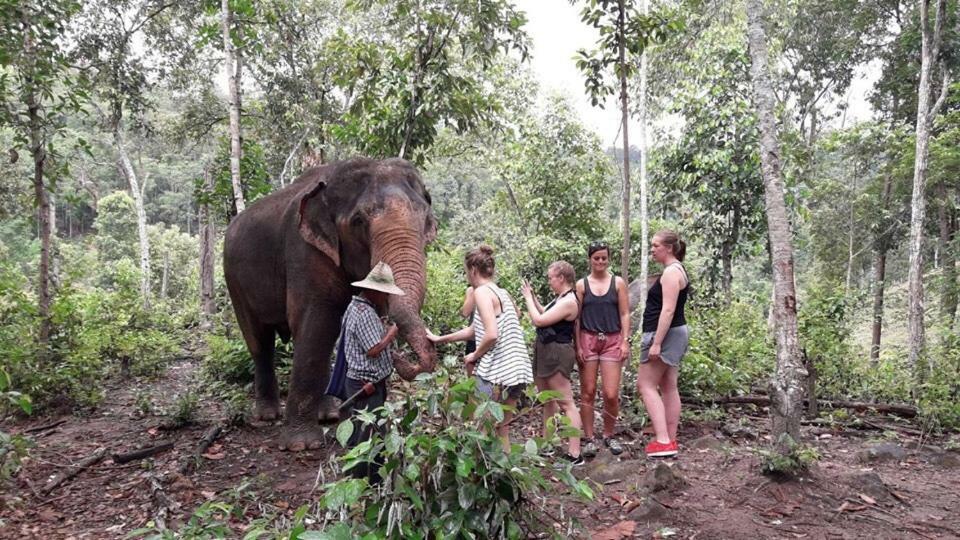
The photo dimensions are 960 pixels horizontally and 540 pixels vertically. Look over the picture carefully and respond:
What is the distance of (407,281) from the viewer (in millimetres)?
4520

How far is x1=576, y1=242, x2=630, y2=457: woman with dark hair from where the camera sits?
15.8 feet

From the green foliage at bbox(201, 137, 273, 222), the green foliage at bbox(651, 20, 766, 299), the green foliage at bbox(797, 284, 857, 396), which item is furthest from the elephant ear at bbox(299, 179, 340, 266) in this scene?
the green foliage at bbox(651, 20, 766, 299)

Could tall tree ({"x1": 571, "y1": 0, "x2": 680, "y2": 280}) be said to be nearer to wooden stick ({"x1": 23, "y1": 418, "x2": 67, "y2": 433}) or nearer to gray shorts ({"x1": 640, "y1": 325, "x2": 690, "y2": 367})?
gray shorts ({"x1": 640, "y1": 325, "x2": 690, "y2": 367})

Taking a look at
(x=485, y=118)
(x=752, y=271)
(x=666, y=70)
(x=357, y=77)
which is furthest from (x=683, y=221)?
(x=752, y=271)

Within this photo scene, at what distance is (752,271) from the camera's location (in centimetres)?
3047

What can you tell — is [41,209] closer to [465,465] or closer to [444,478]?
[444,478]

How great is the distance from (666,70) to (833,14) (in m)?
7.66

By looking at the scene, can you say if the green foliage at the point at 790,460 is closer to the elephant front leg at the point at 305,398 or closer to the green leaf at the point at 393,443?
the green leaf at the point at 393,443

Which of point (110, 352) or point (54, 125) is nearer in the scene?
point (54, 125)

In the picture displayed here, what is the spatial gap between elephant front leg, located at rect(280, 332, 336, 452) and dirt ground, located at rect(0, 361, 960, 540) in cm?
12

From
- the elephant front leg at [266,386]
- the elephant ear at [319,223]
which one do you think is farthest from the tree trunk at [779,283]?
the elephant front leg at [266,386]

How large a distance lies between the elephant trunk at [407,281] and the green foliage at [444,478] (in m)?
1.29

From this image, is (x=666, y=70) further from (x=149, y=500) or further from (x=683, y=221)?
(x=149, y=500)

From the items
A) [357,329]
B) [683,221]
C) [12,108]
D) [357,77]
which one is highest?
A: [357,77]
